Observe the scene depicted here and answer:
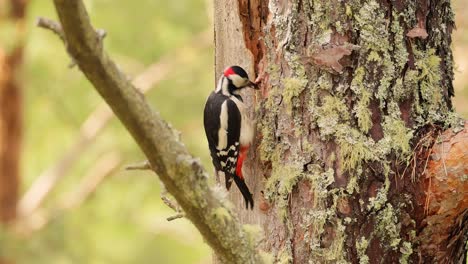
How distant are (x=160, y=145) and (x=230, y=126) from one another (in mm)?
1512

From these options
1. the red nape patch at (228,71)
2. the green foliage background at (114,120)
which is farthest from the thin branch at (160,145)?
the green foliage background at (114,120)

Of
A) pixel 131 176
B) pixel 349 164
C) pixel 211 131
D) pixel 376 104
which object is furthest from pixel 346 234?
pixel 131 176

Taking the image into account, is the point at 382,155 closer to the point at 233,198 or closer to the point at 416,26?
the point at 416,26

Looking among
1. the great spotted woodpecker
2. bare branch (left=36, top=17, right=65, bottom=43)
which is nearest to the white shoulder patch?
the great spotted woodpecker

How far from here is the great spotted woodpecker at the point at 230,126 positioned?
2779 mm

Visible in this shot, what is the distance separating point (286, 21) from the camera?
2564 mm

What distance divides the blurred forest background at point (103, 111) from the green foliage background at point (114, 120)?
10mm

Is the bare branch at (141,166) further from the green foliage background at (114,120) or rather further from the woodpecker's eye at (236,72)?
the green foliage background at (114,120)

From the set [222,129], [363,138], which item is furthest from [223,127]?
[363,138]

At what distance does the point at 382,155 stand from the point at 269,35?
548mm

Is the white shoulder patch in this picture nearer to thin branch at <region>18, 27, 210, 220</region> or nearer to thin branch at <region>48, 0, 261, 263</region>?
thin branch at <region>48, 0, 261, 263</region>

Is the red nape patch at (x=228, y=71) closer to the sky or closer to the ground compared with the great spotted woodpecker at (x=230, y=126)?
closer to the sky

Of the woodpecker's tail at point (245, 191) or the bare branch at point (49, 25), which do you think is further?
the woodpecker's tail at point (245, 191)

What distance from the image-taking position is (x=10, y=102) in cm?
755
